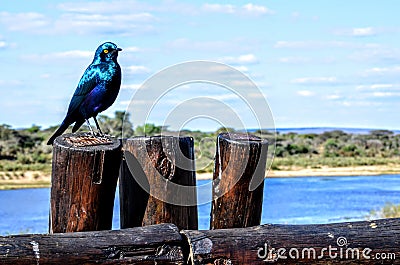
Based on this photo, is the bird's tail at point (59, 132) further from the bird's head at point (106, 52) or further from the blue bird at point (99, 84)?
the bird's head at point (106, 52)

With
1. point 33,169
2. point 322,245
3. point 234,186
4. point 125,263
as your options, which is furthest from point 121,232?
point 33,169

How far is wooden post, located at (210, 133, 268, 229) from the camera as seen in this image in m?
4.61

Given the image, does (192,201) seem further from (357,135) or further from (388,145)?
(357,135)

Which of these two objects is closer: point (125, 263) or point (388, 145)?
point (125, 263)

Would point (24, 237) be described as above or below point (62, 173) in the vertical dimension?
below

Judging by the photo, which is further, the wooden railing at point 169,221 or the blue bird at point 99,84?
the blue bird at point 99,84

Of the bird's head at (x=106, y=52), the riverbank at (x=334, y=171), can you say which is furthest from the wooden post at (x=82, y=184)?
the riverbank at (x=334, y=171)

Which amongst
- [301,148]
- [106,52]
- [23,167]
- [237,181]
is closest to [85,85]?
[106,52]

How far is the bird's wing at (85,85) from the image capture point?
527cm

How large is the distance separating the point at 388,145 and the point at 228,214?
37360mm

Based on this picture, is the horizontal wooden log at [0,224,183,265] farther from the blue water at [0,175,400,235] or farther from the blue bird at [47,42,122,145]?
the blue water at [0,175,400,235]

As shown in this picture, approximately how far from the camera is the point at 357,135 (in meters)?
44.5

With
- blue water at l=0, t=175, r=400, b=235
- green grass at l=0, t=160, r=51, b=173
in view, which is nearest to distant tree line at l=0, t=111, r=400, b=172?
green grass at l=0, t=160, r=51, b=173

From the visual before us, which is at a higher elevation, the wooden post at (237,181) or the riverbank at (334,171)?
the wooden post at (237,181)
